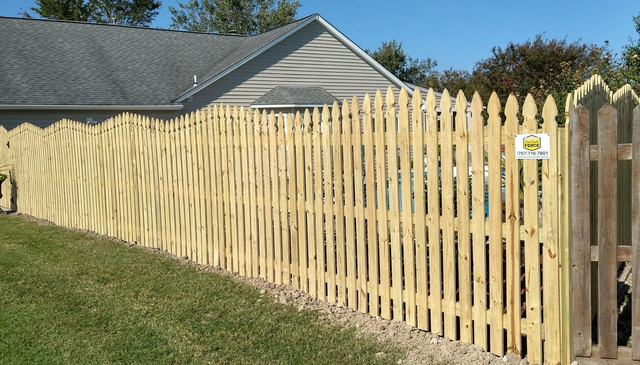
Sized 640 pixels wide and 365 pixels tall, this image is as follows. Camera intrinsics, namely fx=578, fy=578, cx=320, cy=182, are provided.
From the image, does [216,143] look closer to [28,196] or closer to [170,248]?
[170,248]

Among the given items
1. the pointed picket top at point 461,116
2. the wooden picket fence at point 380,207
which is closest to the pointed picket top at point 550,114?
the wooden picket fence at point 380,207

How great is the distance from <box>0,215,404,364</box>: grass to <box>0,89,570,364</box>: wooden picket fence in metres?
0.52

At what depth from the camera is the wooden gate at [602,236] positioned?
379 centimetres

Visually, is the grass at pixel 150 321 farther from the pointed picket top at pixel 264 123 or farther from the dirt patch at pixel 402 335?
the pointed picket top at pixel 264 123

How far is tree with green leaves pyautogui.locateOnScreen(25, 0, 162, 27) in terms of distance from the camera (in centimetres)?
4522

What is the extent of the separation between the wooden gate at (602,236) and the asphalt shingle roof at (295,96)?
47.4ft

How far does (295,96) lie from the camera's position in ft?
61.5

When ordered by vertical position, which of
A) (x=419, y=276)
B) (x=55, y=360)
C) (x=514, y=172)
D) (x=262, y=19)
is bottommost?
(x=55, y=360)

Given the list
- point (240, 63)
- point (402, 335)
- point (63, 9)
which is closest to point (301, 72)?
point (240, 63)

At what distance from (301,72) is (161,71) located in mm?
4935

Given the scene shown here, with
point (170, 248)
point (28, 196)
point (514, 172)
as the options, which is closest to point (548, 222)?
point (514, 172)

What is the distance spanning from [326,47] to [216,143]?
14.7 metres

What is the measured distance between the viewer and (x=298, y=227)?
6090 mm

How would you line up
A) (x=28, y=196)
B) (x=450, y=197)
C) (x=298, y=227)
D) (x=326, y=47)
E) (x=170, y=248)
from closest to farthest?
1. (x=450, y=197)
2. (x=298, y=227)
3. (x=170, y=248)
4. (x=28, y=196)
5. (x=326, y=47)
